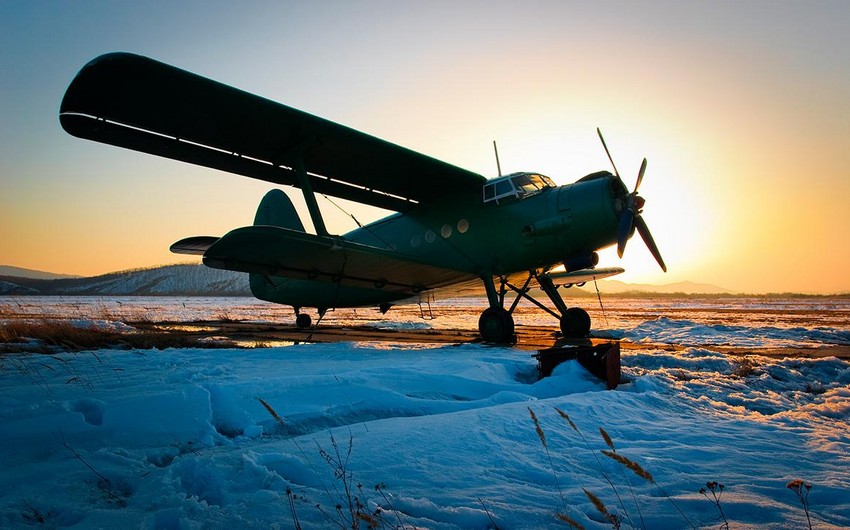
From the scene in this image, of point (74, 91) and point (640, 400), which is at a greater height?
point (74, 91)

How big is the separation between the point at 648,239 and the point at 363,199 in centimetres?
684

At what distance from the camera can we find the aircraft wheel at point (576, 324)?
10758 millimetres

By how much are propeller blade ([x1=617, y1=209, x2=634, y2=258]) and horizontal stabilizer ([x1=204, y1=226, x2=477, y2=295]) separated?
10.9 ft

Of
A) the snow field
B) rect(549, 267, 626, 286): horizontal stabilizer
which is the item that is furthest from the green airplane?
the snow field

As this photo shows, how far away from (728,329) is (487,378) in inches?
422

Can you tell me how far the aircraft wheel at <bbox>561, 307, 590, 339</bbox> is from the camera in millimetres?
10758

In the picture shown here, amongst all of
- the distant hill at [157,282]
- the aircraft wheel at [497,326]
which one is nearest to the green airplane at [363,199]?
the aircraft wheel at [497,326]

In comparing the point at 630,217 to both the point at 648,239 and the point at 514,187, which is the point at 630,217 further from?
the point at 514,187

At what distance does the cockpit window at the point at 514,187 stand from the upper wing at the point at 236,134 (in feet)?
1.68

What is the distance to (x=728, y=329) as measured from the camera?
12492mm

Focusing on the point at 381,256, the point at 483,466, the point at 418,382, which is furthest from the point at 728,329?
the point at 483,466

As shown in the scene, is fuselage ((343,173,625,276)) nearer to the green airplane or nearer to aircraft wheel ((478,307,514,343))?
the green airplane

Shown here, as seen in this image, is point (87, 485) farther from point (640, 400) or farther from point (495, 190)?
point (495, 190)

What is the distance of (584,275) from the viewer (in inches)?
567
